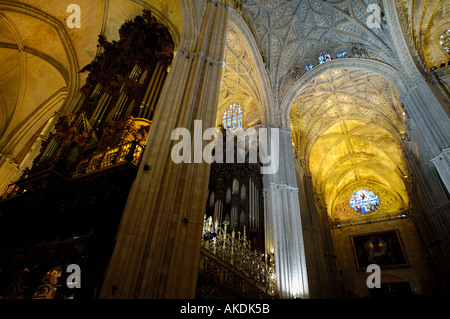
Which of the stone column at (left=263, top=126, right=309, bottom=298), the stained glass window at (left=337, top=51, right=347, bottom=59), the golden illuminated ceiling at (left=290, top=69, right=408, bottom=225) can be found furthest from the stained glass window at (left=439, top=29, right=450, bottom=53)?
the stone column at (left=263, top=126, right=309, bottom=298)

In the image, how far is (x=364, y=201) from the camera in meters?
19.8

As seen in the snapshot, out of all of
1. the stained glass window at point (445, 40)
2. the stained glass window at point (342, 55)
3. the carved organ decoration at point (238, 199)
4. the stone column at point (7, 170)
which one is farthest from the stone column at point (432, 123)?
the stone column at point (7, 170)

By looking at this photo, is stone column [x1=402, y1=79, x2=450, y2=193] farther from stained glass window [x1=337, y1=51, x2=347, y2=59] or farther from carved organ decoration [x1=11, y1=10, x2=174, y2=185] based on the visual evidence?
carved organ decoration [x1=11, y1=10, x2=174, y2=185]

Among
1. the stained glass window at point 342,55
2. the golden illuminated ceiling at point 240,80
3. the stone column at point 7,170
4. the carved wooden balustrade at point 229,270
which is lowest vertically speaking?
the carved wooden balustrade at point 229,270

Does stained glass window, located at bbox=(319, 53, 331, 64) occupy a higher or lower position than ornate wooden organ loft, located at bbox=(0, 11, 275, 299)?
higher

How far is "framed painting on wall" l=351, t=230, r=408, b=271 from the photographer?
53.2ft

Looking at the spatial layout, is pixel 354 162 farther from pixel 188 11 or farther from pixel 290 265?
pixel 188 11

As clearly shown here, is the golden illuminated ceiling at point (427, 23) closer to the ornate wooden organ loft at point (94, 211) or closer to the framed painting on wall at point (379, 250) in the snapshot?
the ornate wooden organ loft at point (94, 211)

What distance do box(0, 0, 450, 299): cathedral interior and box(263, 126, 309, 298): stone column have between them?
0.18 feet

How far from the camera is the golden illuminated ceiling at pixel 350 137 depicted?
14.3 meters

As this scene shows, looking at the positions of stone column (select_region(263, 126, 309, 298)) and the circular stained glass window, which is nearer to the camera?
stone column (select_region(263, 126, 309, 298))

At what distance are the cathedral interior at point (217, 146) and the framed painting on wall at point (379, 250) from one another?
0.34 ft

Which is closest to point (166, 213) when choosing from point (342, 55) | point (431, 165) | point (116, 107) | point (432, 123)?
point (116, 107)
